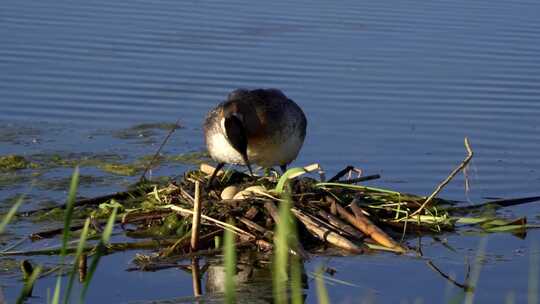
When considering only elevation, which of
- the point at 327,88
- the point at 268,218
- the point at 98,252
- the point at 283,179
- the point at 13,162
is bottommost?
the point at 98,252

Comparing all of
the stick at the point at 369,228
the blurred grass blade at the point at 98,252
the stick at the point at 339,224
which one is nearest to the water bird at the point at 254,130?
the stick at the point at 339,224

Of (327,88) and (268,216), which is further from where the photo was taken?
(327,88)

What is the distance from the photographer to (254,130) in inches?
345

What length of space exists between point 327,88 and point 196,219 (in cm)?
599

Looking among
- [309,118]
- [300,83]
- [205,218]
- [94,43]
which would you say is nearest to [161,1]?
[94,43]

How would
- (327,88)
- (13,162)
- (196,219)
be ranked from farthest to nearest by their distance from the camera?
(327,88)
(13,162)
(196,219)

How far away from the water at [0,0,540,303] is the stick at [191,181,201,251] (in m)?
0.36

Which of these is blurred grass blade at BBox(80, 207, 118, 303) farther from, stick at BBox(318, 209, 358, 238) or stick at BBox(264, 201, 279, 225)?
stick at BBox(318, 209, 358, 238)

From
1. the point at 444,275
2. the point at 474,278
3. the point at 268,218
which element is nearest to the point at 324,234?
the point at 268,218

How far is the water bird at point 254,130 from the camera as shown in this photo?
8.65 metres

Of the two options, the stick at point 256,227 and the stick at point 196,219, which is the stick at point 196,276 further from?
the stick at point 256,227

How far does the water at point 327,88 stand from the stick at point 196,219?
36 centimetres

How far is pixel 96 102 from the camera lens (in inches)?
503

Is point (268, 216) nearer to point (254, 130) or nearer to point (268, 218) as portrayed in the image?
point (268, 218)
